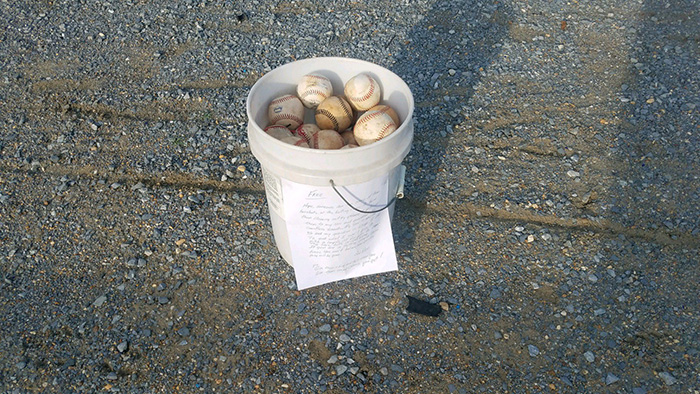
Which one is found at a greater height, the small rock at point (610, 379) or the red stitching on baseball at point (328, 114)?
the red stitching on baseball at point (328, 114)

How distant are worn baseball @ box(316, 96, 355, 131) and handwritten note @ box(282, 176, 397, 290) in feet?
1.49

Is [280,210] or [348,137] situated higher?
[348,137]

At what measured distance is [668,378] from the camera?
9.32ft

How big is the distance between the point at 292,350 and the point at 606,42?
3571 millimetres

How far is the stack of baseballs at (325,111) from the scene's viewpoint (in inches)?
114

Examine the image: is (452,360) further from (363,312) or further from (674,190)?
(674,190)

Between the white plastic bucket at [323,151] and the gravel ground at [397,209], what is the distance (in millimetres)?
567

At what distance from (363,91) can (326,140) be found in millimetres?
316

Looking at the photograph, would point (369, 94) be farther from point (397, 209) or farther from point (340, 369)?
point (340, 369)

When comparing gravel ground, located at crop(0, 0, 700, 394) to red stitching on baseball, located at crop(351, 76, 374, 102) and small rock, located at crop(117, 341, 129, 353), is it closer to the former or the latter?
small rock, located at crop(117, 341, 129, 353)

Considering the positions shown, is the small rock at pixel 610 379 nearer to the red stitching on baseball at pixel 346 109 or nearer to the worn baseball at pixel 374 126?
the worn baseball at pixel 374 126

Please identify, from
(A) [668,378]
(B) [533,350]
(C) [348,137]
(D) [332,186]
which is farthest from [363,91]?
(A) [668,378]

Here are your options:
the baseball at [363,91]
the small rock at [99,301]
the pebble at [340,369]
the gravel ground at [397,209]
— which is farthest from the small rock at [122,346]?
the baseball at [363,91]

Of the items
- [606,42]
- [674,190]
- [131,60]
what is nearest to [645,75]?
[606,42]
